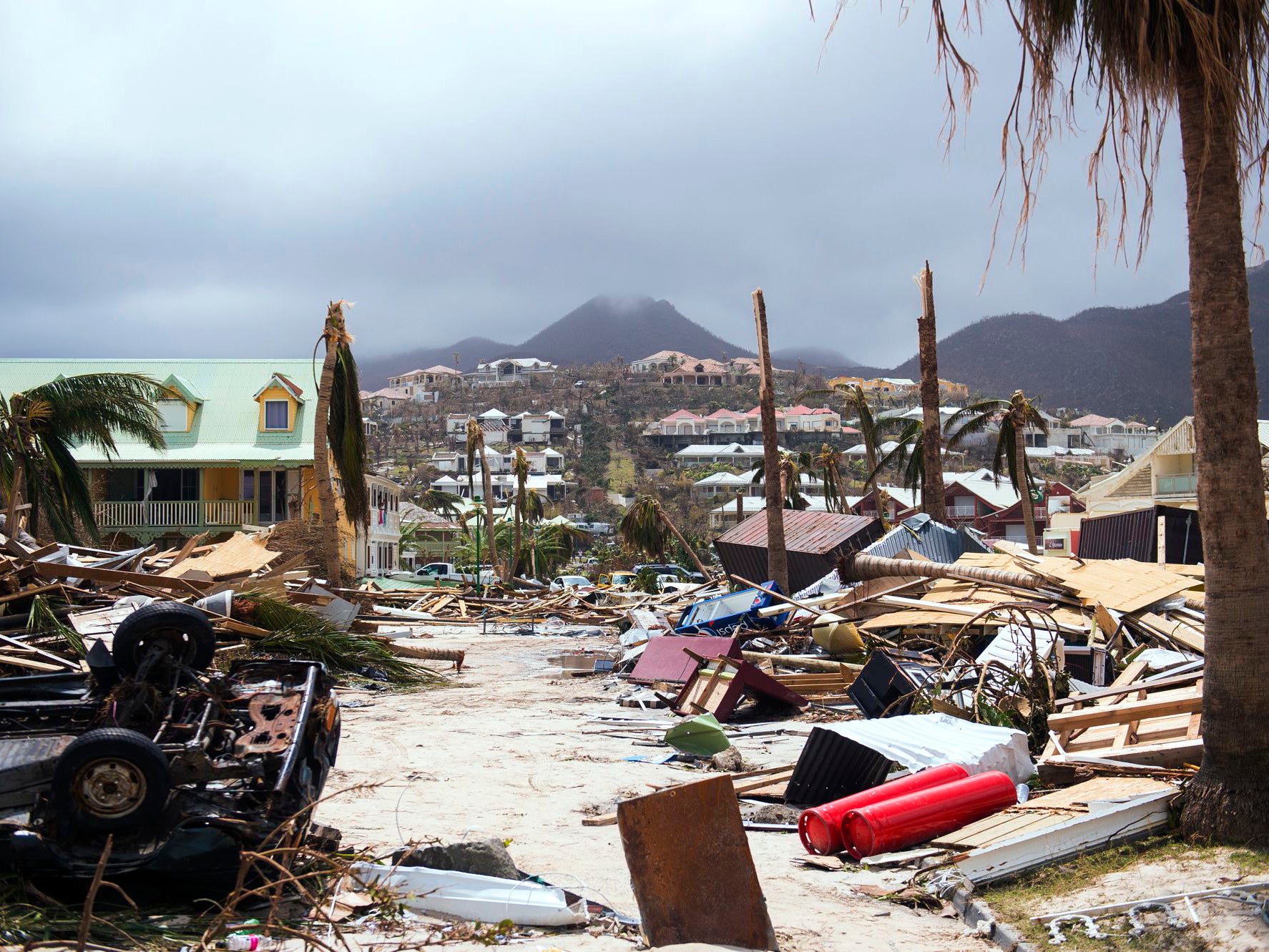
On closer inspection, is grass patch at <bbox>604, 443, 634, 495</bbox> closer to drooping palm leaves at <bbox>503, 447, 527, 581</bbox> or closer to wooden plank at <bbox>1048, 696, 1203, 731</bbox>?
drooping palm leaves at <bbox>503, 447, 527, 581</bbox>

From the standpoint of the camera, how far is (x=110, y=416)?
74.6 ft

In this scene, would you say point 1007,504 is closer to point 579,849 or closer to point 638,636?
point 638,636

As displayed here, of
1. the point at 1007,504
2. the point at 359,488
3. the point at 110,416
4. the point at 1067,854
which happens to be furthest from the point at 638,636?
the point at 1007,504

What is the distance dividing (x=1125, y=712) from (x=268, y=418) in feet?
111

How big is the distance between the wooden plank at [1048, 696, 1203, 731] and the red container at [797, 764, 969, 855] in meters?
1.59

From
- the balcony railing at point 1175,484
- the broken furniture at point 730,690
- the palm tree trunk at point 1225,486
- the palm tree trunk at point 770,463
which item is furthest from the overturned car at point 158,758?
the balcony railing at point 1175,484

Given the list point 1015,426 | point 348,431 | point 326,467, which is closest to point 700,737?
point 326,467

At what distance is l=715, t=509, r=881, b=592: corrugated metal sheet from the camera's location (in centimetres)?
2662

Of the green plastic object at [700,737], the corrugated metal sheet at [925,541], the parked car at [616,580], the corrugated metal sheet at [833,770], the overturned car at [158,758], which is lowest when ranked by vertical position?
→ the parked car at [616,580]

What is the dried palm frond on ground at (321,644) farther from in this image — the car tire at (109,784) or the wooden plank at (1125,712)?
the wooden plank at (1125,712)

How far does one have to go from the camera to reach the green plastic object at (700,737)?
432 inches

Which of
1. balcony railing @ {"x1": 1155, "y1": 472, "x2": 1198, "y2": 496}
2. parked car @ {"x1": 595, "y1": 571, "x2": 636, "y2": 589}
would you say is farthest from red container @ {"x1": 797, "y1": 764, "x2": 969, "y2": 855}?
balcony railing @ {"x1": 1155, "y1": 472, "x2": 1198, "y2": 496}

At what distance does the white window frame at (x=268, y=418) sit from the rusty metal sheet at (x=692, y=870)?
34408mm

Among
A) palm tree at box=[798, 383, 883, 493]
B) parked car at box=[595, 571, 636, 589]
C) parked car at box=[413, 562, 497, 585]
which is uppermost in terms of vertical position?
palm tree at box=[798, 383, 883, 493]
